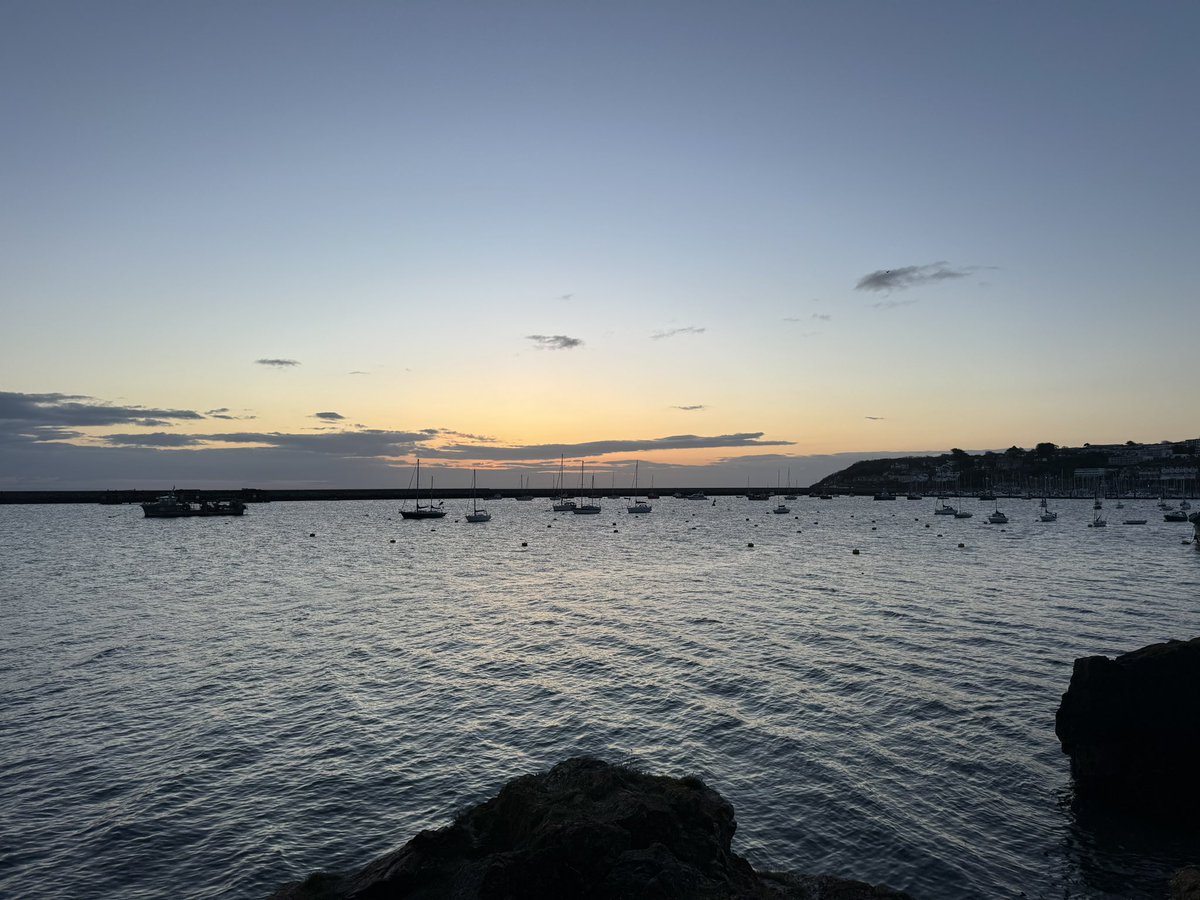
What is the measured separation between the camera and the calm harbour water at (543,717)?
15.1 metres

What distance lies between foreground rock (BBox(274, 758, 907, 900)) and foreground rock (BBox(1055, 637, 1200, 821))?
10.8 metres

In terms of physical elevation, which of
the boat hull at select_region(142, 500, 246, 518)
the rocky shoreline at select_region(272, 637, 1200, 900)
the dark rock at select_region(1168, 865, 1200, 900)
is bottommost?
the boat hull at select_region(142, 500, 246, 518)

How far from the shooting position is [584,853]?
9.41m

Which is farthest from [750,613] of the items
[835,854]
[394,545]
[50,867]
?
[394,545]

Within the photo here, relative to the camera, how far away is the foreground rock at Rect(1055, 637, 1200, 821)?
55.4ft

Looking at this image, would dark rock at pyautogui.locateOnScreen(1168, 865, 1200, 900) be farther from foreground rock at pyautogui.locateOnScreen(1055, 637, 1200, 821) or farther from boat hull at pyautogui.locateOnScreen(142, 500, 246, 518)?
boat hull at pyautogui.locateOnScreen(142, 500, 246, 518)

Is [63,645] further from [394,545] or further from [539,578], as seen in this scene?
[394,545]

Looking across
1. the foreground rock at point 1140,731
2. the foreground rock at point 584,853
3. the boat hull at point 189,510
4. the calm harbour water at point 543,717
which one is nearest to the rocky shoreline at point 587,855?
the foreground rock at point 584,853

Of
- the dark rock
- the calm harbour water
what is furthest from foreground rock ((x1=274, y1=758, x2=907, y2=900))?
the dark rock

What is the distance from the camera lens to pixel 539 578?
66000mm

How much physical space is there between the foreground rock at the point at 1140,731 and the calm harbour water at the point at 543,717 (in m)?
1.23

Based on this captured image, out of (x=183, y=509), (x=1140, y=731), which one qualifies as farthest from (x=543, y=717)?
(x=183, y=509)

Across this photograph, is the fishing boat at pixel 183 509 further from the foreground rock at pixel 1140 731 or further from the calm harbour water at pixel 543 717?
the foreground rock at pixel 1140 731

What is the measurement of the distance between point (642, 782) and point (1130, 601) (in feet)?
165
